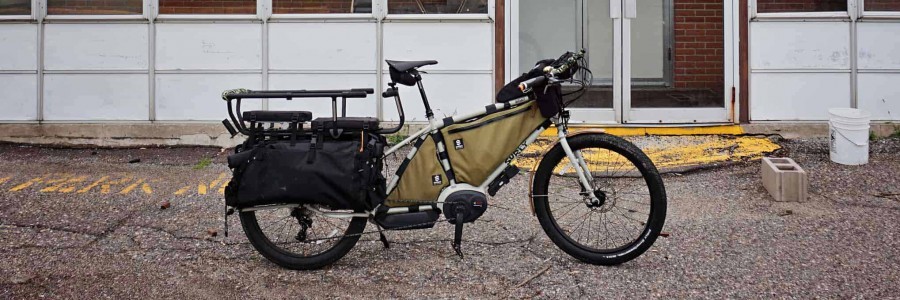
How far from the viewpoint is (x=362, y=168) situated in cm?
452

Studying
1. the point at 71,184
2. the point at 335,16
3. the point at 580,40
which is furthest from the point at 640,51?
the point at 71,184

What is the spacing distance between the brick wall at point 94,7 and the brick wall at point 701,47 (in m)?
5.39

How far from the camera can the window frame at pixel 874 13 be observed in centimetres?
851

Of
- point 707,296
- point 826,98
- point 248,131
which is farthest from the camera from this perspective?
point 826,98

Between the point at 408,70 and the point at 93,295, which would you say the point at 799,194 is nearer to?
the point at 408,70

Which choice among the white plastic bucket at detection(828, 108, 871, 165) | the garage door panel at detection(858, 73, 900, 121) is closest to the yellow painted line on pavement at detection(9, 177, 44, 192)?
the white plastic bucket at detection(828, 108, 871, 165)

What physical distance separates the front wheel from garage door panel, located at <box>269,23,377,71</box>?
13.5 ft

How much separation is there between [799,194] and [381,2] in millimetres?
4292

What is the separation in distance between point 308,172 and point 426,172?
66 cm

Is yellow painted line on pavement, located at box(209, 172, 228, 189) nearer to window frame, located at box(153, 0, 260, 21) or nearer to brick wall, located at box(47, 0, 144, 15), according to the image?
window frame, located at box(153, 0, 260, 21)

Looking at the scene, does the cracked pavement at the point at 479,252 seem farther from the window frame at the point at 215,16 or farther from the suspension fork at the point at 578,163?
the window frame at the point at 215,16

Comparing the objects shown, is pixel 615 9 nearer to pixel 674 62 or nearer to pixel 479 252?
pixel 674 62

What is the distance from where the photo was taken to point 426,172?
478 cm

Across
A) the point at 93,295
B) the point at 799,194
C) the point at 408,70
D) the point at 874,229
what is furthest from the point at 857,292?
the point at 93,295
